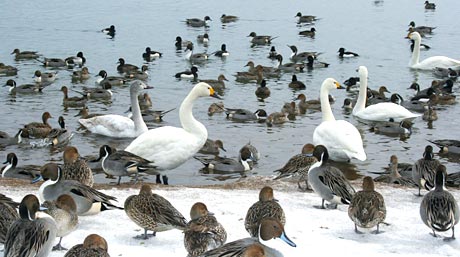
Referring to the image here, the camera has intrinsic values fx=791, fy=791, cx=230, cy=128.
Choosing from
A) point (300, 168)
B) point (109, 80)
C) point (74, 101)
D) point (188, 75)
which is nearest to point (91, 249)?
point (300, 168)

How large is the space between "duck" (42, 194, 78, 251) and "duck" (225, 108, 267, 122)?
36.6 ft

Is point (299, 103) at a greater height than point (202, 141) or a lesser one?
lesser

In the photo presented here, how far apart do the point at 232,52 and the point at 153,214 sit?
949 inches

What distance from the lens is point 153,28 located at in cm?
3741

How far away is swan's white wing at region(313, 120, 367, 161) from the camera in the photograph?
43.3 feet

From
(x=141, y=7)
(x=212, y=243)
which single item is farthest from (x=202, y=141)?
(x=141, y=7)

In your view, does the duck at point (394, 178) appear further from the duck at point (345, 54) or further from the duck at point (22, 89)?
the duck at point (345, 54)

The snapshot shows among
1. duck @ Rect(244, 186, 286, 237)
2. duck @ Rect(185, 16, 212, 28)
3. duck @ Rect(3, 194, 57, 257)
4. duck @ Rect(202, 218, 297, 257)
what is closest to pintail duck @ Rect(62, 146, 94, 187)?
duck @ Rect(244, 186, 286, 237)

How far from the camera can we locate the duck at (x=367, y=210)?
24.4 feet

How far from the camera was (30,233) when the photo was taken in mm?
5914

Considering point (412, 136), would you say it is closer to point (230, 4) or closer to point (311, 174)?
point (311, 174)

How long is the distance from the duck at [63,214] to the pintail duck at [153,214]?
1.71 feet

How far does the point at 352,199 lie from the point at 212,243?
2141 millimetres

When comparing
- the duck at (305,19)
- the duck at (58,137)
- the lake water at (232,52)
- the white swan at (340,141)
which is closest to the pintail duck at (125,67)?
the lake water at (232,52)
